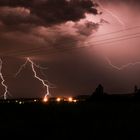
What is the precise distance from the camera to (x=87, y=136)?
76.8ft

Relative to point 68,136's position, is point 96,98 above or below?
above

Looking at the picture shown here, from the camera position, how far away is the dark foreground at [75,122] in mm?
24016

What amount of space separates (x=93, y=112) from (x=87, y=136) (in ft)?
28.3

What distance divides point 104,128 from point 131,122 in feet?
7.61

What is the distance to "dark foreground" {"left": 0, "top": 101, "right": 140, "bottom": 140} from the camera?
2402cm

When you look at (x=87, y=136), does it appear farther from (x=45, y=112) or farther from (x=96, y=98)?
(x=96, y=98)

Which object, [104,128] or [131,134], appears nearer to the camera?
[131,134]

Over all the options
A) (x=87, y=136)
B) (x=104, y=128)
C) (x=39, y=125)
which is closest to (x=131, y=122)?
(x=104, y=128)

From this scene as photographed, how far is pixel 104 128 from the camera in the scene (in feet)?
83.0

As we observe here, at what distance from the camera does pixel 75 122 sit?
91.6 feet

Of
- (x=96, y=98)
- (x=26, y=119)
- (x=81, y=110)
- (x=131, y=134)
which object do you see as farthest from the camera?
(x=96, y=98)

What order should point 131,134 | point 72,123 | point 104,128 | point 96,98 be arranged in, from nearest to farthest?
point 131,134
point 104,128
point 72,123
point 96,98

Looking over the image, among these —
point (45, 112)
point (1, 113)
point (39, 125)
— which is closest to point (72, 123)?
point (39, 125)

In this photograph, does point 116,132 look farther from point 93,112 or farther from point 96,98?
point 96,98
